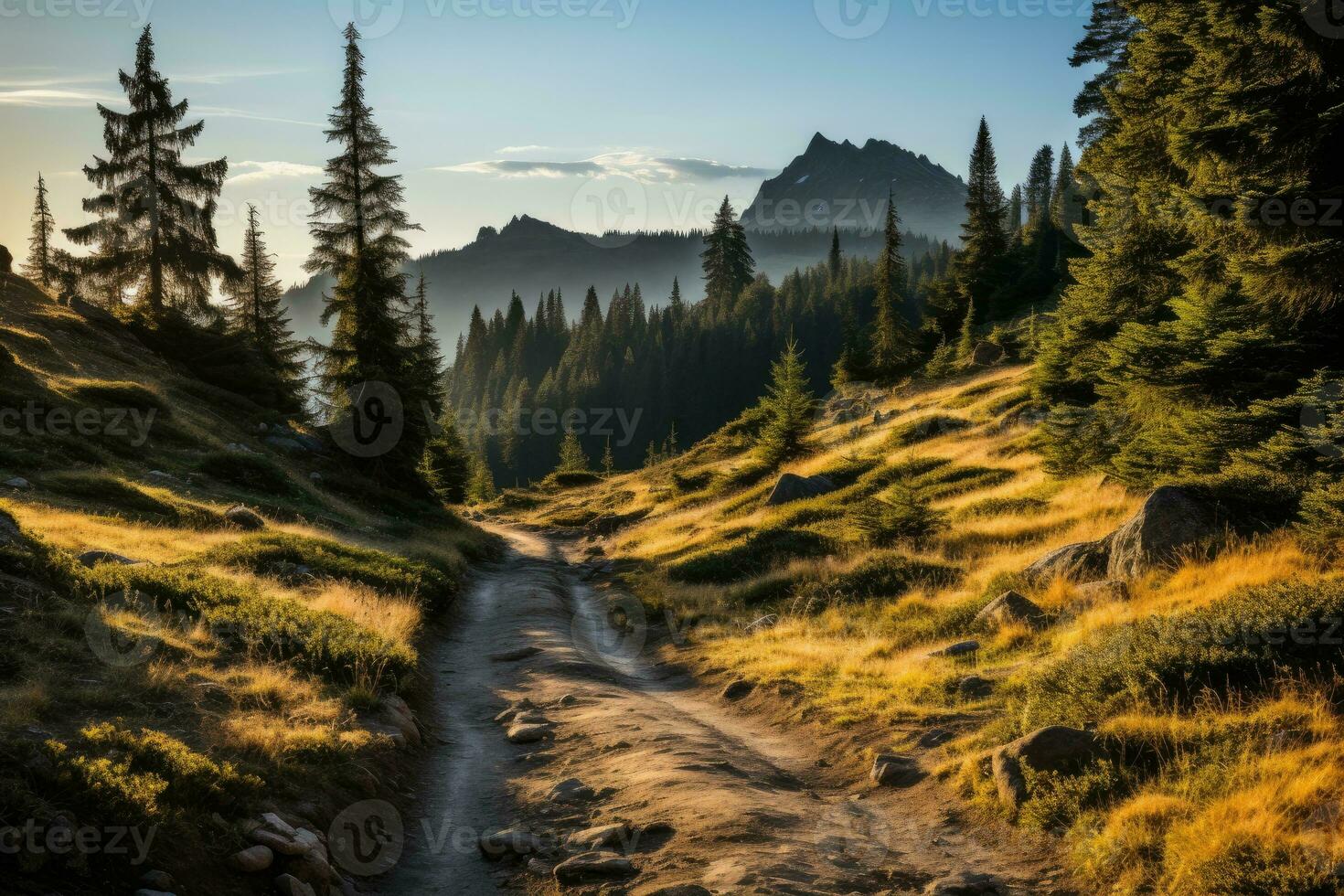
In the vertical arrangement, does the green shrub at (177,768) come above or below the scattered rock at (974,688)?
above

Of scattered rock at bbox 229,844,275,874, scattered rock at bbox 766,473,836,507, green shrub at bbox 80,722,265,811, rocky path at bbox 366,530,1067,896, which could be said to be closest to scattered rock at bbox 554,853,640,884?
rocky path at bbox 366,530,1067,896

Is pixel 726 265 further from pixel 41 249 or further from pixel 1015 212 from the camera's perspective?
pixel 41 249

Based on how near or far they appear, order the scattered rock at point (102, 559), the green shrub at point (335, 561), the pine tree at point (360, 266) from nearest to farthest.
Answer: the scattered rock at point (102, 559) < the green shrub at point (335, 561) < the pine tree at point (360, 266)

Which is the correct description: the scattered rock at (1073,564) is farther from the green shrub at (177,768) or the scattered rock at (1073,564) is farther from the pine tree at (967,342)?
the pine tree at (967,342)

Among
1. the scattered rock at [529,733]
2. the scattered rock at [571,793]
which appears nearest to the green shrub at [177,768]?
the scattered rock at [571,793]

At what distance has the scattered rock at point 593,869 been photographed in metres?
6.28

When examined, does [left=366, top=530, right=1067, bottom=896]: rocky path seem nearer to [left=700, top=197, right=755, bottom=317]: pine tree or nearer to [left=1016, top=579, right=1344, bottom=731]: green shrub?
[left=1016, top=579, right=1344, bottom=731]: green shrub

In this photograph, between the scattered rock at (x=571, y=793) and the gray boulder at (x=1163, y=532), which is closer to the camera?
the scattered rock at (x=571, y=793)

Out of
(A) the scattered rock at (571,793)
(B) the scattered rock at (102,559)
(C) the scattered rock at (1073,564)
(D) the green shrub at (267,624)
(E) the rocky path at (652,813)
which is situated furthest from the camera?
(C) the scattered rock at (1073,564)

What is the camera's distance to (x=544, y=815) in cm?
773

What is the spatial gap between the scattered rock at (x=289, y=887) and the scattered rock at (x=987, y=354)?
58017 millimetres

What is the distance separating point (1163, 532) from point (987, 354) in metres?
49.0

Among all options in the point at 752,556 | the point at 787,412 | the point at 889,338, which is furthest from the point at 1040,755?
the point at 889,338

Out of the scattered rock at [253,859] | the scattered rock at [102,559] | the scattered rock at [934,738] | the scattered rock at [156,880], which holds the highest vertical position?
the scattered rock at [102,559]
